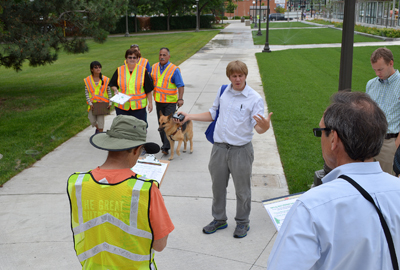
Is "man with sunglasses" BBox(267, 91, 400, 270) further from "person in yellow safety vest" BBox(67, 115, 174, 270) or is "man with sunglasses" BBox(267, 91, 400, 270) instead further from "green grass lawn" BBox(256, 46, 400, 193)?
"green grass lawn" BBox(256, 46, 400, 193)

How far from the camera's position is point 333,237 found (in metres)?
1.48

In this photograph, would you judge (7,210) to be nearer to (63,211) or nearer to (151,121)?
(63,211)

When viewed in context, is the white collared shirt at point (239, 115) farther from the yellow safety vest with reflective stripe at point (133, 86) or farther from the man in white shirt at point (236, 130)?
the yellow safety vest with reflective stripe at point (133, 86)

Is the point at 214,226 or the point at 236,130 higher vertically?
the point at 236,130

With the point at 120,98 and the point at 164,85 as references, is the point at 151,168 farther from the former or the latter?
the point at 164,85

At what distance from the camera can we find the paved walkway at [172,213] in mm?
4273

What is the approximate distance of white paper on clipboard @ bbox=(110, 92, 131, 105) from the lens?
654cm

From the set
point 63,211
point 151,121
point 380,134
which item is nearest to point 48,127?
point 151,121

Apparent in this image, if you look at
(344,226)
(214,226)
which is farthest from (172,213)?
(344,226)

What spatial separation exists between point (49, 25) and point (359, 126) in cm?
1330

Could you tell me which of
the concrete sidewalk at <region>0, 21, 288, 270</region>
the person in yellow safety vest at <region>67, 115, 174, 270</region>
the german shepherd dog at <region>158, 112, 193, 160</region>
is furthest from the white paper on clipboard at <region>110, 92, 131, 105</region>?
the person in yellow safety vest at <region>67, 115, 174, 270</region>

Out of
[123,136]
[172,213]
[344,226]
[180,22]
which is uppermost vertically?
[180,22]

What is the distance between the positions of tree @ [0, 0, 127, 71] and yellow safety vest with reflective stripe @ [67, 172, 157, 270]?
1017 centimetres

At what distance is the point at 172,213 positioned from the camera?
17.4 ft
